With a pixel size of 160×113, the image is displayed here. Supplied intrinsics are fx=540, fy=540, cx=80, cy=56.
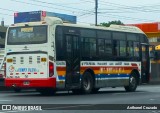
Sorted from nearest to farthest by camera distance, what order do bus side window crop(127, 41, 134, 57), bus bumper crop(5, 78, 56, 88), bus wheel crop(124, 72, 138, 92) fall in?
bus bumper crop(5, 78, 56, 88) < bus side window crop(127, 41, 134, 57) < bus wheel crop(124, 72, 138, 92)

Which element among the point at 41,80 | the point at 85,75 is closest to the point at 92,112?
the point at 41,80

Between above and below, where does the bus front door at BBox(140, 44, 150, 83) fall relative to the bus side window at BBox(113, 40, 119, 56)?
below

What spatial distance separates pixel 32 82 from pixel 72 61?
211 centimetres

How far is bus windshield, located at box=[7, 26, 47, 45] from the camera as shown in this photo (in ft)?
76.8

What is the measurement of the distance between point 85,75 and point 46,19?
337 cm

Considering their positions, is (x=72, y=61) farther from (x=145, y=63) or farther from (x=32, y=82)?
(x=145, y=63)

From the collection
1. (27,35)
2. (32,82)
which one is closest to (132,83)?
(32,82)

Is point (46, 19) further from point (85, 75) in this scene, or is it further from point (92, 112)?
point (92, 112)

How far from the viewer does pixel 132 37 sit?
94.7ft

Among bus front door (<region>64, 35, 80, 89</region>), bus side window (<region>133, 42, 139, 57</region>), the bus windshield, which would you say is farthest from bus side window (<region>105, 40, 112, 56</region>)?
the bus windshield

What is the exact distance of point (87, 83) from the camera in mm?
25188

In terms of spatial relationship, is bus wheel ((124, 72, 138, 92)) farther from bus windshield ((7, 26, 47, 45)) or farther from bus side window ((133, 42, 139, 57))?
bus windshield ((7, 26, 47, 45))

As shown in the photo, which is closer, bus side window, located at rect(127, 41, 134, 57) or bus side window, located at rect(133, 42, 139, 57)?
bus side window, located at rect(127, 41, 134, 57)

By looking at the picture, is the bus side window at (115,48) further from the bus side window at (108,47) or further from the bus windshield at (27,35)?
the bus windshield at (27,35)
